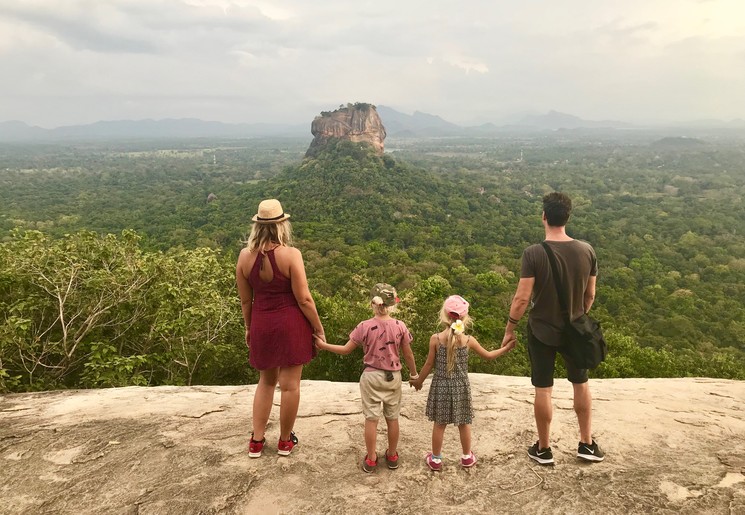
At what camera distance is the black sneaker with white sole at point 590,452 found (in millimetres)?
3984

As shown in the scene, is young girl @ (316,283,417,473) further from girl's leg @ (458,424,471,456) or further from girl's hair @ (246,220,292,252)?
girl's hair @ (246,220,292,252)

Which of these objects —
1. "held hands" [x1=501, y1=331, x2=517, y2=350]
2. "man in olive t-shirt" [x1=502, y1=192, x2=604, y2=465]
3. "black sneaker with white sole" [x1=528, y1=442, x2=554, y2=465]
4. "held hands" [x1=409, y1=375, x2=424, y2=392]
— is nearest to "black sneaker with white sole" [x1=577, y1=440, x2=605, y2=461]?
"man in olive t-shirt" [x1=502, y1=192, x2=604, y2=465]

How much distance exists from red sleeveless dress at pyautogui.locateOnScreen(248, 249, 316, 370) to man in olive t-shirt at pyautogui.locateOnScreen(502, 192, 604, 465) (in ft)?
6.44

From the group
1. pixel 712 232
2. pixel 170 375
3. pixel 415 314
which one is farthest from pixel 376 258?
pixel 712 232

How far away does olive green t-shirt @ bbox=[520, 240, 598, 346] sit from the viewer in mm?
3725

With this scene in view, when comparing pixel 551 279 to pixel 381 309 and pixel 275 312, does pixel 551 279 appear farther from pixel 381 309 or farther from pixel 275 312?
pixel 275 312

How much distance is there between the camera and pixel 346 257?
46.7m

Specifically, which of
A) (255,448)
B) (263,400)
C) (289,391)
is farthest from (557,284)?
(255,448)

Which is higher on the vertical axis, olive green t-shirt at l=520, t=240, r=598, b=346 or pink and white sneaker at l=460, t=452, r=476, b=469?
olive green t-shirt at l=520, t=240, r=598, b=346

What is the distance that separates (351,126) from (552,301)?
4253 inches

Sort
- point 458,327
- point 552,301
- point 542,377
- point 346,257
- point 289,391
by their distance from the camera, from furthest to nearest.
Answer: point 346,257 < point 289,391 < point 542,377 < point 552,301 < point 458,327

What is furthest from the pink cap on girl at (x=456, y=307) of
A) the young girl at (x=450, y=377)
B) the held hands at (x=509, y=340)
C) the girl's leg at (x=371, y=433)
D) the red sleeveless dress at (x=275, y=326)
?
the red sleeveless dress at (x=275, y=326)

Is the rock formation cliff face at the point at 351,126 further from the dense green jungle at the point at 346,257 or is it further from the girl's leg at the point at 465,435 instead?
the girl's leg at the point at 465,435

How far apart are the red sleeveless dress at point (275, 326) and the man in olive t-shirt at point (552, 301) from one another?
6.44 ft
